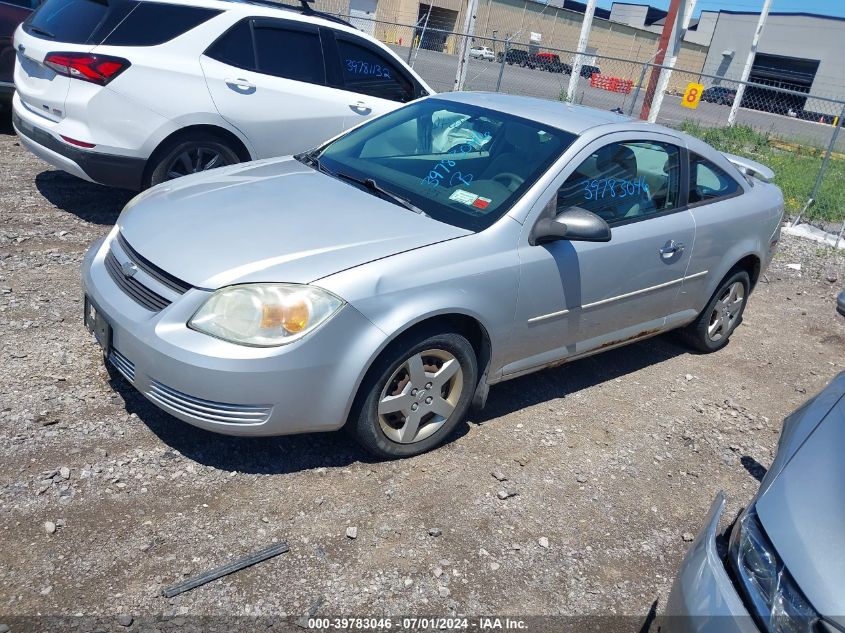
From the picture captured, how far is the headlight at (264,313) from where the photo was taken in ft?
10.4

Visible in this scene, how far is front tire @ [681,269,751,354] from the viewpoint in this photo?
17.9 feet

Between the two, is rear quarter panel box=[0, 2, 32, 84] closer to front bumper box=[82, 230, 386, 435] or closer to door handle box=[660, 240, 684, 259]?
front bumper box=[82, 230, 386, 435]

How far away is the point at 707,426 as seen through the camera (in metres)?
4.77

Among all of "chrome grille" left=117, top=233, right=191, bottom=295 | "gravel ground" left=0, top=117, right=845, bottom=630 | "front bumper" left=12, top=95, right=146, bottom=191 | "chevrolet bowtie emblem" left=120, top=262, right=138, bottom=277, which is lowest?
"gravel ground" left=0, top=117, right=845, bottom=630

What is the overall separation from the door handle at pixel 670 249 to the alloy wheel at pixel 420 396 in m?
1.63

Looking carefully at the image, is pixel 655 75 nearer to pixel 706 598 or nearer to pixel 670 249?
pixel 670 249

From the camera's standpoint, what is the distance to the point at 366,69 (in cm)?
710

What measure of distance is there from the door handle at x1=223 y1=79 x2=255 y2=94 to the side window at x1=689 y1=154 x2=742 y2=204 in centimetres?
352

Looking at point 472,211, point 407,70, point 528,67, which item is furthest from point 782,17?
point 472,211

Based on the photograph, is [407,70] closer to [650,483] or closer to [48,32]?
[48,32]

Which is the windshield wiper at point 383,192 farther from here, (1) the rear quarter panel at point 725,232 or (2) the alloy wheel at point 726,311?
(2) the alloy wheel at point 726,311

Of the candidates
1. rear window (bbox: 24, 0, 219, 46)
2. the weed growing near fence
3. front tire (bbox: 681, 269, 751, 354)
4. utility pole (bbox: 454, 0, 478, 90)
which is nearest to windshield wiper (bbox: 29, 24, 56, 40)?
rear window (bbox: 24, 0, 219, 46)

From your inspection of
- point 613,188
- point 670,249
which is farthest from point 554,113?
point 670,249

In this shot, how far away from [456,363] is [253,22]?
4116 mm
